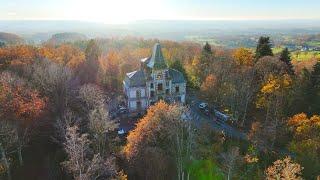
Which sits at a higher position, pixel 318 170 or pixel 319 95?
pixel 319 95

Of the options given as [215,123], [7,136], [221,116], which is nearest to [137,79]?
[215,123]

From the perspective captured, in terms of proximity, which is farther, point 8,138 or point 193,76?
point 193,76

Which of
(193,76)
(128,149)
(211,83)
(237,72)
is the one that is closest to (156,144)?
(128,149)

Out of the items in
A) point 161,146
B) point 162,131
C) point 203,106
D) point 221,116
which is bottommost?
point 221,116

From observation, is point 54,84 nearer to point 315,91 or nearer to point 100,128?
point 100,128

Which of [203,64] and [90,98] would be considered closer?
[90,98]

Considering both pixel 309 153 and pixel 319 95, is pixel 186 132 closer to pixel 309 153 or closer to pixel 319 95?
pixel 309 153

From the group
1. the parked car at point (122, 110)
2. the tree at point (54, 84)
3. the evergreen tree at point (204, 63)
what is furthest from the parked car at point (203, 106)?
the tree at point (54, 84)
